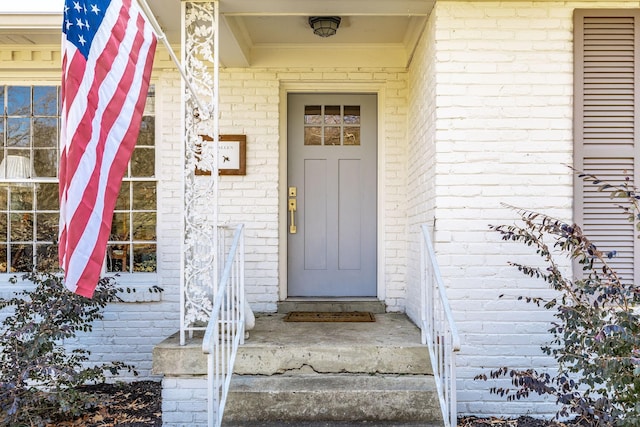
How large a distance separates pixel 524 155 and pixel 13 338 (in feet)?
12.5

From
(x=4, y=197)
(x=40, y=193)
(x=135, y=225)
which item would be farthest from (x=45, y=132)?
(x=135, y=225)

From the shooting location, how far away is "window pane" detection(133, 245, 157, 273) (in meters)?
4.81

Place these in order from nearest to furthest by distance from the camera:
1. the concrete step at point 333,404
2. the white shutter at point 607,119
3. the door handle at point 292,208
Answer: the concrete step at point 333,404, the white shutter at point 607,119, the door handle at point 292,208

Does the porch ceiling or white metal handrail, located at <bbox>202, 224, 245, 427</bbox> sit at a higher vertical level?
the porch ceiling

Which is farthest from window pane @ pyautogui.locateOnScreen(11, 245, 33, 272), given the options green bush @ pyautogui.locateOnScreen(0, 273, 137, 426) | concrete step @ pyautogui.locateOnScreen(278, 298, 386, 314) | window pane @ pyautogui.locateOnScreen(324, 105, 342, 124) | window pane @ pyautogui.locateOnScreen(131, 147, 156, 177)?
window pane @ pyautogui.locateOnScreen(324, 105, 342, 124)

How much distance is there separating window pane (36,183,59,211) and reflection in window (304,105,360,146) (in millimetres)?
2400

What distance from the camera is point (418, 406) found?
10.5ft

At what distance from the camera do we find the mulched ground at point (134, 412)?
3.51 metres

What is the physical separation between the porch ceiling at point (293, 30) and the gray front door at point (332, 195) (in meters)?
0.40

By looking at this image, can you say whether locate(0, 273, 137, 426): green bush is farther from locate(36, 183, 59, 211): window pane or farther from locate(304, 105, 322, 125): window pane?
locate(304, 105, 322, 125): window pane

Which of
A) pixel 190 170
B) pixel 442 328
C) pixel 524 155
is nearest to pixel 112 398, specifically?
pixel 190 170

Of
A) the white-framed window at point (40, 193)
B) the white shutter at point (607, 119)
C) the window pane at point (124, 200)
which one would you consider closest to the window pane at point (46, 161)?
the white-framed window at point (40, 193)

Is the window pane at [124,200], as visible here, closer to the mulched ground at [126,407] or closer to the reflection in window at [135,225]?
the reflection in window at [135,225]

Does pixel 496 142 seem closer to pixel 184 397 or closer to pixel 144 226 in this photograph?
pixel 184 397
